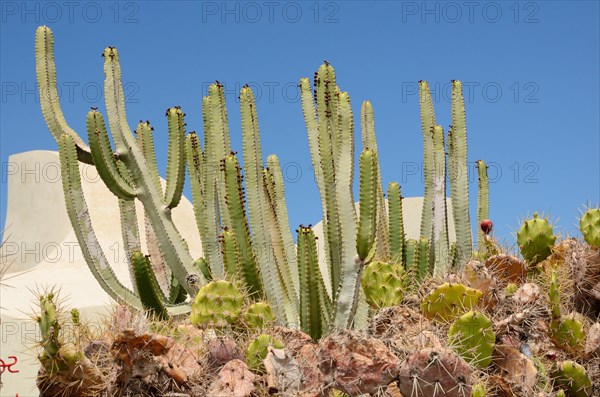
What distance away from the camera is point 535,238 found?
6820mm

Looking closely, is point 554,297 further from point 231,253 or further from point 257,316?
point 231,253

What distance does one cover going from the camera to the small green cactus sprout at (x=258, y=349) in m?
5.17

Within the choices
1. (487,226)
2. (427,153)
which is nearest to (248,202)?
(427,153)

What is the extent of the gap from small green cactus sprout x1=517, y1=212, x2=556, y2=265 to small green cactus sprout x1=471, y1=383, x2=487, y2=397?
2.21 m

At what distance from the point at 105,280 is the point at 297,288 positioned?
79.1 inches

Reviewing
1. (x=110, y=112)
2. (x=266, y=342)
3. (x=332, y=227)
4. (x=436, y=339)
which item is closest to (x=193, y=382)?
(x=266, y=342)

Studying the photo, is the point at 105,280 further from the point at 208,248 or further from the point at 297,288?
the point at 297,288

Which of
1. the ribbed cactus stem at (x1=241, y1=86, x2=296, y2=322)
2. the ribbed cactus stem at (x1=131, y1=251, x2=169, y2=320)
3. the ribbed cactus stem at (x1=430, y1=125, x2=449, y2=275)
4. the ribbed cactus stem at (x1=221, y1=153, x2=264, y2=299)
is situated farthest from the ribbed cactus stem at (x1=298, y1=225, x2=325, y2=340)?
the ribbed cactus stem at (x1=430, y1=125, x2=449, y2=275)

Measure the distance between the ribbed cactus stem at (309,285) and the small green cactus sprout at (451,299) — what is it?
1.18 meters

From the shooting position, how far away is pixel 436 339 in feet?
15.5

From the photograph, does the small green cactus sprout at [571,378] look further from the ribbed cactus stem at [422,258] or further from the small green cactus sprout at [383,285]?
the ribbed cactus stem at [422,258]

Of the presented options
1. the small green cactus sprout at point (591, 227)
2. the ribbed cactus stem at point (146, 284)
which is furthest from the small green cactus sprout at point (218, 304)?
the small green cactus sprout at point (591, 227)

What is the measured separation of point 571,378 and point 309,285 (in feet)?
6.84

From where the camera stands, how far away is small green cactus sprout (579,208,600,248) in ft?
20.7
